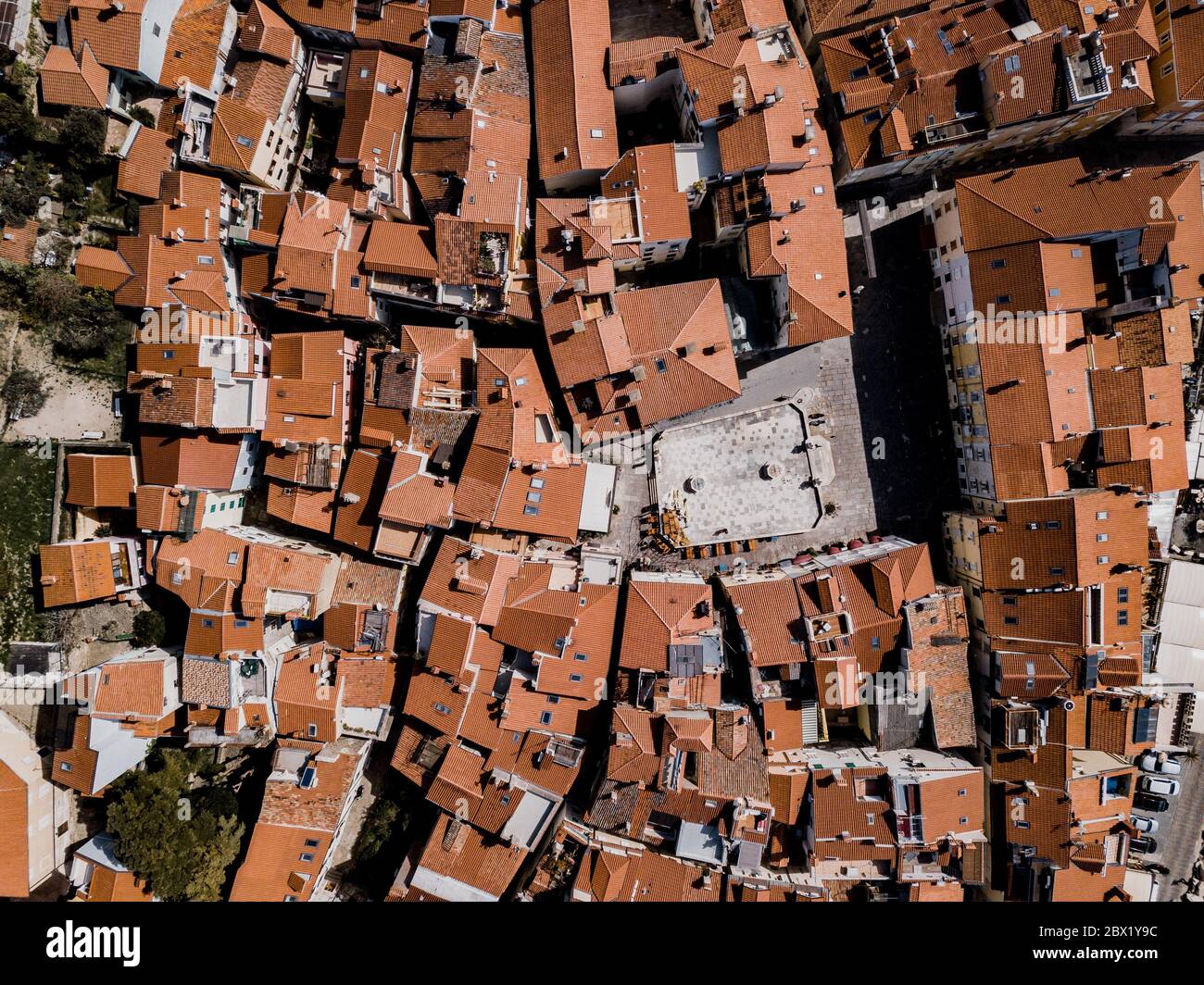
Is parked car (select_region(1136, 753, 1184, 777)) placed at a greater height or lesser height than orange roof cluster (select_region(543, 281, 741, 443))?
lesser

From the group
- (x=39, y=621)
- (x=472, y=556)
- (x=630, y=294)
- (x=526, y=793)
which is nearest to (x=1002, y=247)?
(x=630, y=294)

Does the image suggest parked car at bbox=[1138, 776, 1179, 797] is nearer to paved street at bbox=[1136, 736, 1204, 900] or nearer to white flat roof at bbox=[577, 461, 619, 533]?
paved street at bbox=[1136, 736, 1204, 900]

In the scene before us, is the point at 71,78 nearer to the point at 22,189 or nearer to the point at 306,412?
the point at 22,189

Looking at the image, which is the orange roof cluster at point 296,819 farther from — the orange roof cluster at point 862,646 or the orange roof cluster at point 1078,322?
the orange roof cluster at point 1078,322

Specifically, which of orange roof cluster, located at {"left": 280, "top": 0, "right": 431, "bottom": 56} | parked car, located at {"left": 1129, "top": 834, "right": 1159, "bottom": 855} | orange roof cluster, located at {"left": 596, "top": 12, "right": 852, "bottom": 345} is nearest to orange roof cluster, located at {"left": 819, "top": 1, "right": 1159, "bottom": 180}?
orange roof cluster, located at {"left": 596, "top": 12, "right": 852, "bottom": 345}

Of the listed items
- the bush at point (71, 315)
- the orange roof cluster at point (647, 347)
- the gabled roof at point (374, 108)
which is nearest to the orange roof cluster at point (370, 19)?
the gabled roof at point (374, 108)

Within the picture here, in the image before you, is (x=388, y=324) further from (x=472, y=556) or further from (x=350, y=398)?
(x=472, y=556)
